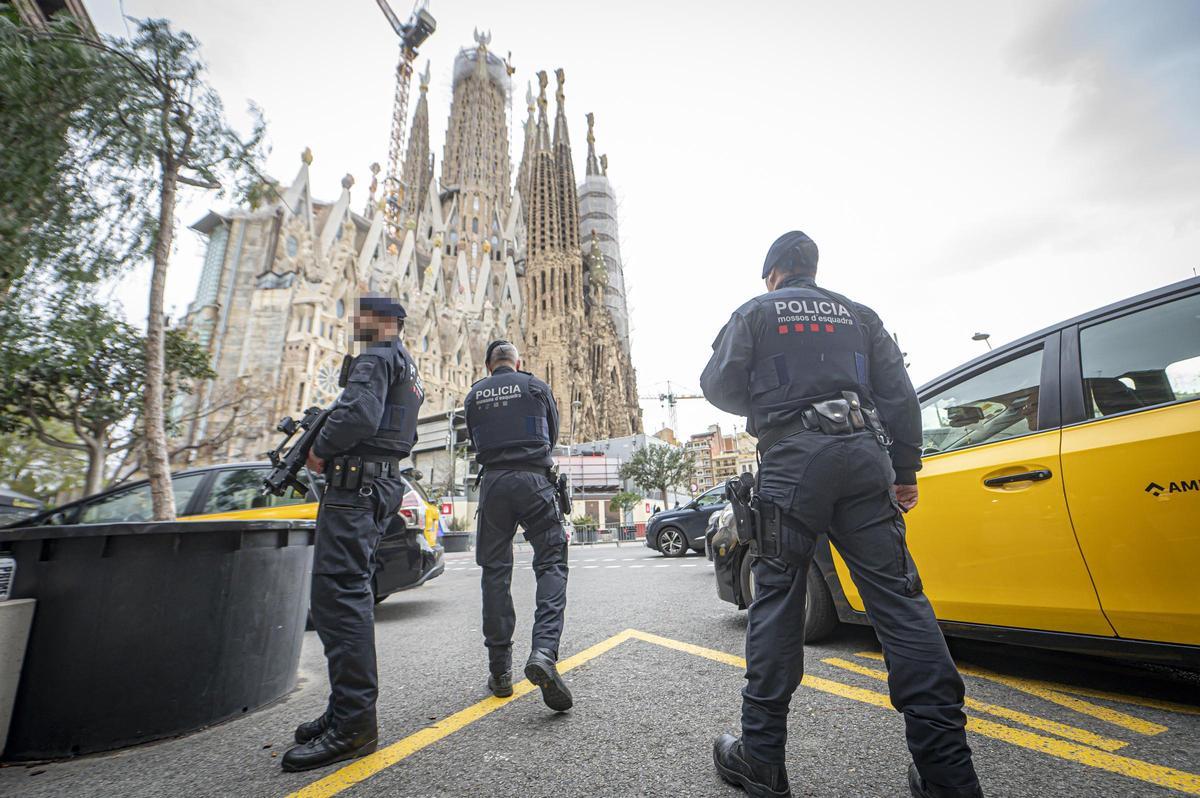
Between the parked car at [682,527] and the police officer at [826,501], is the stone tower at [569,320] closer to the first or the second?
the parked car at [682,527]

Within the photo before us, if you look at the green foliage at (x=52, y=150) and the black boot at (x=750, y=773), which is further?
the green foliage at (x=52, y=150)

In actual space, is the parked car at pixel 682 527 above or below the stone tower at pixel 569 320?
below

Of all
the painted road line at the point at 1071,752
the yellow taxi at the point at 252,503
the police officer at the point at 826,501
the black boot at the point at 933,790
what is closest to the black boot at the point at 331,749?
the police officer at the point at 826,501

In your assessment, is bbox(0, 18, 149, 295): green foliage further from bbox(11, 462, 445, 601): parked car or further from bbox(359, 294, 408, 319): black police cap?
bbox(359, 294, 408, 319): black police cap

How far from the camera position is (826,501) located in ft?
5.36

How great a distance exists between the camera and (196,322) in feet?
→ 104

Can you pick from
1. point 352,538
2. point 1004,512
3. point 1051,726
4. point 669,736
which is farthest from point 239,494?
point 1051,726

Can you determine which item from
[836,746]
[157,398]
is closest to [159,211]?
[157,398]

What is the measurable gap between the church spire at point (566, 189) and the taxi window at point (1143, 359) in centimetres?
6125

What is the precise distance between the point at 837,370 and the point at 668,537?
1084cm

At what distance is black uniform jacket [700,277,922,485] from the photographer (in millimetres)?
1854

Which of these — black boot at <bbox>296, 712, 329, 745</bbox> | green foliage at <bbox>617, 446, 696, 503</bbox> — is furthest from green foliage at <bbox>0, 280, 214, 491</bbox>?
green foliage at <bbox>617, 446, 696, 503</bbox>

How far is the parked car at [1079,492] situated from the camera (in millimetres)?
1822

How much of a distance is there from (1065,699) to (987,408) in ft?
4.22
